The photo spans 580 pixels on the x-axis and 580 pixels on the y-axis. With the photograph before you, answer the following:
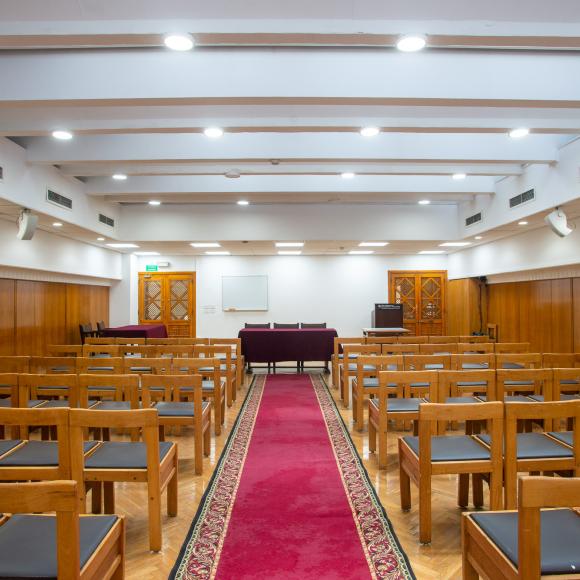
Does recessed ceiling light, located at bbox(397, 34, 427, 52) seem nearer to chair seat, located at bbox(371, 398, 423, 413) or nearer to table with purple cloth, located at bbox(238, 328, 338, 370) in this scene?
chair seat, located at bbox(371, 398, 423, 413)

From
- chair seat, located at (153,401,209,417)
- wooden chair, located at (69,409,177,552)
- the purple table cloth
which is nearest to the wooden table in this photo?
the purple table cloth

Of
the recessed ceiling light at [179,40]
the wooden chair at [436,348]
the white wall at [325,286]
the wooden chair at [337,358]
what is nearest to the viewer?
the recessed ceiling light at [179,40]

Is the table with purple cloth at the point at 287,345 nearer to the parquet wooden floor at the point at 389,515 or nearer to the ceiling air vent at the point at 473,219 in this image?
the ceiling air vent at the point at 473,219

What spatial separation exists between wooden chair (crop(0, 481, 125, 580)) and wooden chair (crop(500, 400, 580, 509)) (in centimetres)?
201

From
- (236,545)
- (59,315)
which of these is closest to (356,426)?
(236,545)

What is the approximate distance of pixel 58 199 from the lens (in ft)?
21.3

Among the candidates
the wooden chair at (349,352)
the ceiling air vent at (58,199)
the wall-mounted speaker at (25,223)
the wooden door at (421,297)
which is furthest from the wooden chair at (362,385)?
the wooden door at (421,297)

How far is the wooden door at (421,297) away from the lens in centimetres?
1259

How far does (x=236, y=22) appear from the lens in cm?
274

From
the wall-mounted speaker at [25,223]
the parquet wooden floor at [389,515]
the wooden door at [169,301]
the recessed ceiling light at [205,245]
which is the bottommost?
the parquet wooden floor at [389,515]

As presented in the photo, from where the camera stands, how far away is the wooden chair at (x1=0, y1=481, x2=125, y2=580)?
4.36 ft

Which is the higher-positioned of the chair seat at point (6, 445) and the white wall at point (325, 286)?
the white wall at point (325, 286)

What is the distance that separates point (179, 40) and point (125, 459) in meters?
2.62

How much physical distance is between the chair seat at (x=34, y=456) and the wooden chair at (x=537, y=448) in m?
2.49
